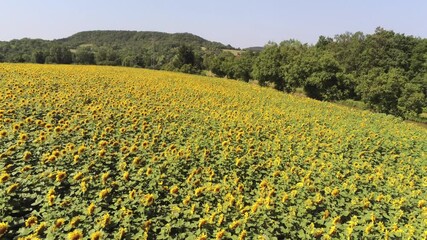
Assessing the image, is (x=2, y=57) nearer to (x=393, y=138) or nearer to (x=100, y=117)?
(x=100, y=117)

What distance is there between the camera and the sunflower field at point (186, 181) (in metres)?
4.98

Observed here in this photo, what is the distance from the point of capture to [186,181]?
6312mm

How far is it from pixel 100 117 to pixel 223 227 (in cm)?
649

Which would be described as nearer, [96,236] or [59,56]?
[96,236]

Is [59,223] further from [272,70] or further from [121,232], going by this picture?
[272,70]

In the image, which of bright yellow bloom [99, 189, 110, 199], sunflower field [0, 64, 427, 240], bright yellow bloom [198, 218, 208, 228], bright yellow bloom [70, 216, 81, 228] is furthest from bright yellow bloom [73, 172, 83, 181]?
bright yellow bloom [198, 218, 208, 228]

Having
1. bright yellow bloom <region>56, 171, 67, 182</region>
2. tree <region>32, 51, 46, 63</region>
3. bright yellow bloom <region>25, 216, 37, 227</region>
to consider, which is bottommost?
bright yellow bloom <region>25, 216, 37, 227</region>

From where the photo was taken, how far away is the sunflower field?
Result: 498 centimetres

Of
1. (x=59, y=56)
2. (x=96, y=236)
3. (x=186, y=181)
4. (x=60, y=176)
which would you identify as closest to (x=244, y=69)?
(x=59, y=56)

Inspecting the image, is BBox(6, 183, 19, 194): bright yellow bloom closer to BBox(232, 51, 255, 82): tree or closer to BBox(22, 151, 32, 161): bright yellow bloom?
BBox(22, 151, 32, 161): bright yellow bloom

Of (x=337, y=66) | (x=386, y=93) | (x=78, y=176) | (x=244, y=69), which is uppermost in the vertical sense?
(x=337, y=66)

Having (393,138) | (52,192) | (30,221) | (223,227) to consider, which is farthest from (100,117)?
(393,138)

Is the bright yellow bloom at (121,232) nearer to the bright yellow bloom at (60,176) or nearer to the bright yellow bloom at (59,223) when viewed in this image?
the bright yellow bloom at (59,223)

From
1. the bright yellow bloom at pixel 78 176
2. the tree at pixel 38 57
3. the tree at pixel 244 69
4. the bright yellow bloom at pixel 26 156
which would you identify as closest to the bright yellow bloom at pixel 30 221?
the bright yellow bloom at pixel 78 176
